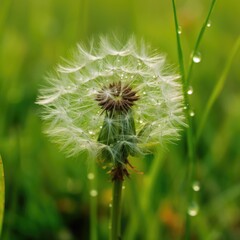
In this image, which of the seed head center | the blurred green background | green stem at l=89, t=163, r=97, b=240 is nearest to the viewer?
the seed head center

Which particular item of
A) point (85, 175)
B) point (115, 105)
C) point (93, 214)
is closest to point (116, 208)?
point (115, 105)

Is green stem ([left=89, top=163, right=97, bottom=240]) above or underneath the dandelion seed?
underneath

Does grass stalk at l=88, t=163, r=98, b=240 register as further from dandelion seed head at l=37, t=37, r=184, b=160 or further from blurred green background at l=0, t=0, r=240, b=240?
dandelion seed head at l=37, t=37, r=184, b=160

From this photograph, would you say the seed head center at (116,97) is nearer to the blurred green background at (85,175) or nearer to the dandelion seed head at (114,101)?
the dandelion seed head at (114,101)

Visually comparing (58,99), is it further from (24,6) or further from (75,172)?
(24,6)

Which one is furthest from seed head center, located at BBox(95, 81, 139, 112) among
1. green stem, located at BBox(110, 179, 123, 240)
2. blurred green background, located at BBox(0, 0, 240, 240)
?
blurred green background, located at BBox(0, 0, 240, 240)

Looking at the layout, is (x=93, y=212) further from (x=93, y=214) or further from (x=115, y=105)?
(x=115, y=105)
